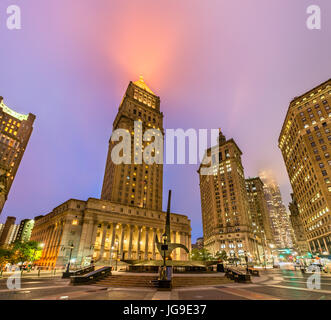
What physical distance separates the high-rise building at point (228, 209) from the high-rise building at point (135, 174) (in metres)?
48.8

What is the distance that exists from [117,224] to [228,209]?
7584 centimetres

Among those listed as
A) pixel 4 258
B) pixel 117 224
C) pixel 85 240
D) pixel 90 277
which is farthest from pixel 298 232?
pixel 4 258

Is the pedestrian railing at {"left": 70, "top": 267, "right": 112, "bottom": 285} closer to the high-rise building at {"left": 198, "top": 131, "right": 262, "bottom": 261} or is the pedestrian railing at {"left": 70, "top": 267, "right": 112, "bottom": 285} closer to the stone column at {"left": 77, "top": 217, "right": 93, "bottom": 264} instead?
the stone column at {"left": 77, "top": 217, "right": 93, "bottom": 264}

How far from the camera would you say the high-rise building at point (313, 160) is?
6756 centimetres

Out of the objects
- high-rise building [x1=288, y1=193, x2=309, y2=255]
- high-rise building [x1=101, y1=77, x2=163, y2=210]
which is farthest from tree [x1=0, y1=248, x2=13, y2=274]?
high-rise building [x1=288, y1=193, x2=309, y2=255]

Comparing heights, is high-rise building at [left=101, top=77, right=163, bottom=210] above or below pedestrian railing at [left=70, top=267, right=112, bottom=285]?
above

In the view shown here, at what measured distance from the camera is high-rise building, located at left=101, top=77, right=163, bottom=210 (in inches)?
3450

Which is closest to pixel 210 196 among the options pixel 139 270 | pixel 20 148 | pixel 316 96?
pixel 316 96

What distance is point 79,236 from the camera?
67.9 meters

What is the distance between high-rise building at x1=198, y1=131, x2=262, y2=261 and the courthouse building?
37699mm

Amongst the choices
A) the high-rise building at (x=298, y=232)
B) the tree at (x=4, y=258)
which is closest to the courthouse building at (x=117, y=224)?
the tree at (x=4, y=258)

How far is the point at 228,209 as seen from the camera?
121375 mm
